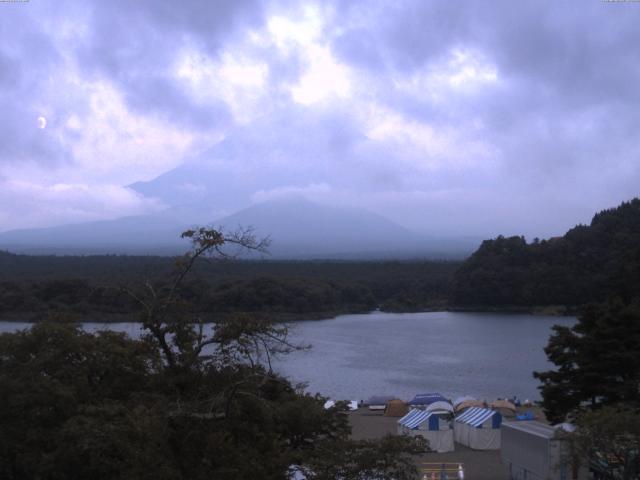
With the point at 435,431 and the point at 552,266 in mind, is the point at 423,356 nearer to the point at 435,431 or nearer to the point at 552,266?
the point at 435,431

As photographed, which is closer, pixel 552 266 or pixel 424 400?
pixel 424 400

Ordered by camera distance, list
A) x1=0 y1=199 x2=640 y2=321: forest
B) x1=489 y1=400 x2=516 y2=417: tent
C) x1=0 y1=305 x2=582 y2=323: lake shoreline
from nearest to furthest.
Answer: x1=489 y1=400 x2=516 y2=417: tent < x1=0 y1=305 x2=582 y2=323: lake shoreline < x1=0 y1=199 x2=640 y2=321: forest

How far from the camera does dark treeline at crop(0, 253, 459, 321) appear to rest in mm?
22281

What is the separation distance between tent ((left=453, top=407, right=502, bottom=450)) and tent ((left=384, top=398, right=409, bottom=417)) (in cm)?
244

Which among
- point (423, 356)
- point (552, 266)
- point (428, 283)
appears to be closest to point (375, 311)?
point (428, 283)

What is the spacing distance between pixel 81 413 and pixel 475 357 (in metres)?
15.4

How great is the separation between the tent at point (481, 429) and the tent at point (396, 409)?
2.44 metres

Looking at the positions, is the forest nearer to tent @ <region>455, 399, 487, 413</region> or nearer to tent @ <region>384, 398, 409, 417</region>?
tent @ <region>384, 398, 409, 417</region>

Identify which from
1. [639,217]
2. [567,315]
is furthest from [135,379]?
[639,217]

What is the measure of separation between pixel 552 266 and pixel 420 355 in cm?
1259

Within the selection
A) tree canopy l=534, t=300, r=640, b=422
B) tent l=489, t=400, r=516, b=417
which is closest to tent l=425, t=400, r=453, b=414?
tent l=489, t=400, r=516, b=417

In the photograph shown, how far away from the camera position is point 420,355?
19.6 metres

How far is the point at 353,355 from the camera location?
1944cm

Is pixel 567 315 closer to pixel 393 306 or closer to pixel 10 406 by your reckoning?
pixel 393 306
